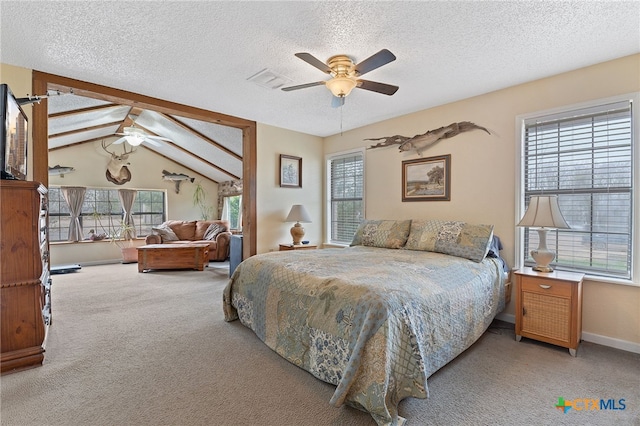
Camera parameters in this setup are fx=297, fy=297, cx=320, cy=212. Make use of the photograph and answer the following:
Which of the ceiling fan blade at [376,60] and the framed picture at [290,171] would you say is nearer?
the ceiling fan blade at [376,60]

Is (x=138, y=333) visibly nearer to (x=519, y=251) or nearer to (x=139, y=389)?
(x=139, y=389)

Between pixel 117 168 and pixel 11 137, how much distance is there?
19.0 feet

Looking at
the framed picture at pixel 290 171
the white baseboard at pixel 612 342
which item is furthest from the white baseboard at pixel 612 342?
the framed picture at pixel 290 171

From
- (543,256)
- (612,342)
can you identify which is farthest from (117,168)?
(612,342)

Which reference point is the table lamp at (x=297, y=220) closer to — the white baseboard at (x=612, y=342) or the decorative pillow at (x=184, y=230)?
the white baseboard at (x=612, y=342)

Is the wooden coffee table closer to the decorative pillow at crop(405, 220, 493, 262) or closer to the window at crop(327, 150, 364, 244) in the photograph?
the window at crop(327, 150, 364, 244)

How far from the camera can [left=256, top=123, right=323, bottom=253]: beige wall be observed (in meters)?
4.71

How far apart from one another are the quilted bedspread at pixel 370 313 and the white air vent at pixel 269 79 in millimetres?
1796

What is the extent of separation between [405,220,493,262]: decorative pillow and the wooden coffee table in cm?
424

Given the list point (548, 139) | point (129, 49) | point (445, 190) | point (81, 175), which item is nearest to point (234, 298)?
point (129, 49)

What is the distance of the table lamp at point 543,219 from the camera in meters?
2.50

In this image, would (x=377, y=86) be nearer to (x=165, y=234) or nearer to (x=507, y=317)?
(x=507, y=317)

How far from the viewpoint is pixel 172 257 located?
19.1 ft

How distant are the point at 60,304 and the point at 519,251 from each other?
540 cm
